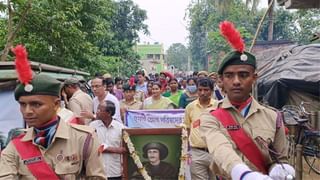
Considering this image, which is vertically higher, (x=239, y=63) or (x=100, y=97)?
(x=239, y=63)

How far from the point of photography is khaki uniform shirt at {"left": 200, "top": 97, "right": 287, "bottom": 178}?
298 cm

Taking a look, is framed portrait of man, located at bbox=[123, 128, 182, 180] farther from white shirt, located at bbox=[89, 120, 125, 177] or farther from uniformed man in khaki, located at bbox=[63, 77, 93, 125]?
uniformed man in khaki, located at bbox=[63, 77, 93, 125]

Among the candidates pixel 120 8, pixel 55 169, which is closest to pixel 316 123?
pixel 55 169

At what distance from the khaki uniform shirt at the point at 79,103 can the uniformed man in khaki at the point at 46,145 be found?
3.84m

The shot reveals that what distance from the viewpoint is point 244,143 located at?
10.0ft

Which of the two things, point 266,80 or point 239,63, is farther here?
point 266,80

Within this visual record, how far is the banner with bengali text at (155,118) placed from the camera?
7980 mm

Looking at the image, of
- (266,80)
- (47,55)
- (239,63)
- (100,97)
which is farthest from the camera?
(47,55)

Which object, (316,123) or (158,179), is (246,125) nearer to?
(158,179)

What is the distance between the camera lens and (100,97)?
25.7 feet

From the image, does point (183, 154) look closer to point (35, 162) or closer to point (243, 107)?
point (243, 107)

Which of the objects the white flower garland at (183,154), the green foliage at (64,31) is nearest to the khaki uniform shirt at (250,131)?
the white flower garland at (183,154)

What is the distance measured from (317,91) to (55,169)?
1008cm

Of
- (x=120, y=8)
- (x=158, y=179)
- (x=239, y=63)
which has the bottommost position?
(x=158, y=179)
